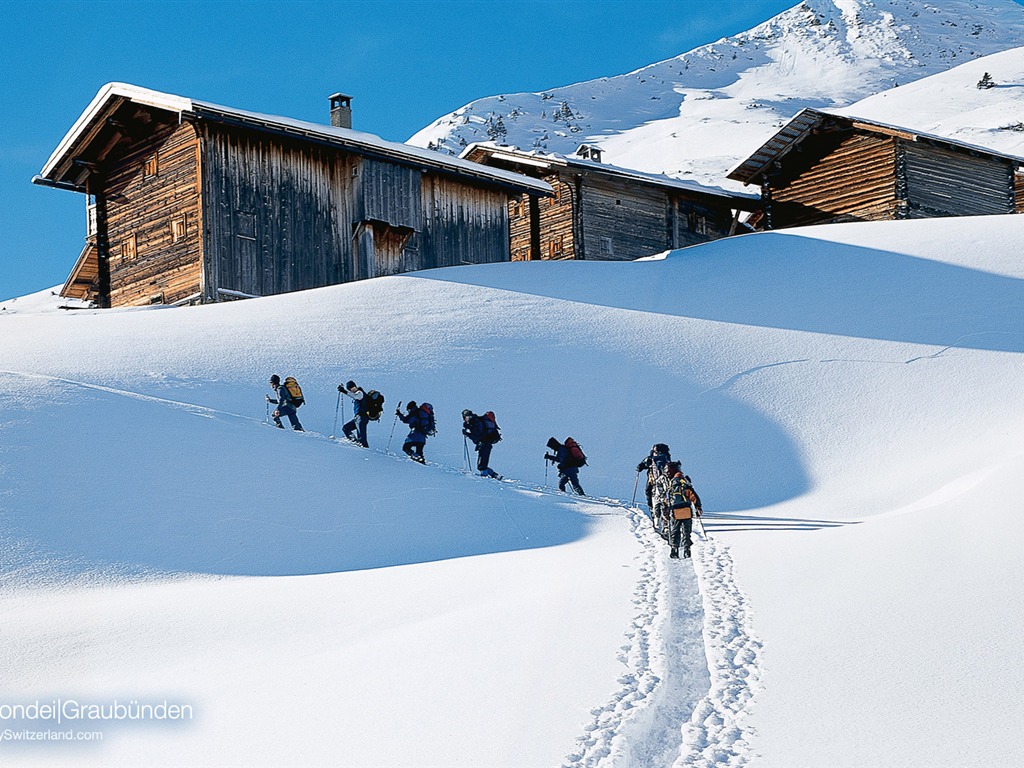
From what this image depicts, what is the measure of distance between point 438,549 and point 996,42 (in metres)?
130

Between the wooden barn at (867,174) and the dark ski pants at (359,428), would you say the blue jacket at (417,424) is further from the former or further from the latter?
the wooden barn at (867,174)

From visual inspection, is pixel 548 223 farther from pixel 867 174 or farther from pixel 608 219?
pixel 867 174

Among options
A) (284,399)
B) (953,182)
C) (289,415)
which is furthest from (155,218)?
(953,182)

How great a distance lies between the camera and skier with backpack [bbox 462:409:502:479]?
51.6 ft

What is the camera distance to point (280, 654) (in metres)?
8.12

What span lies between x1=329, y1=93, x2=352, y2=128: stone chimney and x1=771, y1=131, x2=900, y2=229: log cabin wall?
12882mm

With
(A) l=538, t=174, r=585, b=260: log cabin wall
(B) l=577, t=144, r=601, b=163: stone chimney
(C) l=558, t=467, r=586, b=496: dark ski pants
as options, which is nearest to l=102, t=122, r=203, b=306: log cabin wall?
(A) l=538, t=174, r=585, b=260: log cabin wall

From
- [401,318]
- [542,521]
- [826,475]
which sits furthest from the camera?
[401,318]

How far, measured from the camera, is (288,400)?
1667 cm

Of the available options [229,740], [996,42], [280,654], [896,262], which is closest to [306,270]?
[896,262]

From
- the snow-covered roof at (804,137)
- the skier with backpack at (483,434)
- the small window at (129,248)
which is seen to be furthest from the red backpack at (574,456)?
the snow-covered roof at (804,137)

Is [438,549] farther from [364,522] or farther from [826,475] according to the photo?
[826,475]

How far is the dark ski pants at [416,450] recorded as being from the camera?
52.9ft

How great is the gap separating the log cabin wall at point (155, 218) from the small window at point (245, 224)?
83 cm
